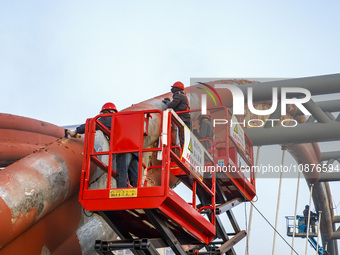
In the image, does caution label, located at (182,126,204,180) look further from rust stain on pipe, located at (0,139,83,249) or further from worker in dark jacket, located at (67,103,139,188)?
rust stain on pipe, located at (0,139,83,249)

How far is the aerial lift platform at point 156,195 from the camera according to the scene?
700 centimetres

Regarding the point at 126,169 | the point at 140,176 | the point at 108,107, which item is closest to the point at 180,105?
the point at 108,107

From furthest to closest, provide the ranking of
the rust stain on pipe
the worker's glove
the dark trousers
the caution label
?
the worker's glove
the caution label
the dark trousers
the rust stain on pipe

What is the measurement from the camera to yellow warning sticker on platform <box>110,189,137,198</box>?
6.95 m

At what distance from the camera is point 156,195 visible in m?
6.85

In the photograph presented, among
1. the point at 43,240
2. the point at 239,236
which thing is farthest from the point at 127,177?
the point at 239,236

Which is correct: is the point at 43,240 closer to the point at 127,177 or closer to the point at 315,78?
the point at 127,177

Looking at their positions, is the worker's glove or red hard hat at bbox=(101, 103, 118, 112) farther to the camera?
the worker's glove

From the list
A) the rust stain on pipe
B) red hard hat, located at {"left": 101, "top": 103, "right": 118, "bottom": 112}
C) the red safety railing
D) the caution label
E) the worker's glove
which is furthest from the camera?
the worker's glove

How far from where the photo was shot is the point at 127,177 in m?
7.50

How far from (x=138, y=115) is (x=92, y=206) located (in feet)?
4.52

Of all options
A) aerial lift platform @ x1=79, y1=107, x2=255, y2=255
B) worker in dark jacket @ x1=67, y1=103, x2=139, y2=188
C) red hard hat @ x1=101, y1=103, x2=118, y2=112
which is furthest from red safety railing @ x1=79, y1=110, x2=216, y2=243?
red hard hat @ x1=101, y1=103, x2=118, y2=112

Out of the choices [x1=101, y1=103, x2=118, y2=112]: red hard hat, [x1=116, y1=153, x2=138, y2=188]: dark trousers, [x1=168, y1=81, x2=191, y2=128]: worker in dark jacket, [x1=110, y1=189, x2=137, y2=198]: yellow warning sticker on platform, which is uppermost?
[x1=168, y1=81, x2=191, y2=128]: worker in dark jacket

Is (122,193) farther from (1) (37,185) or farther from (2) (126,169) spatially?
(1) (37,185)
